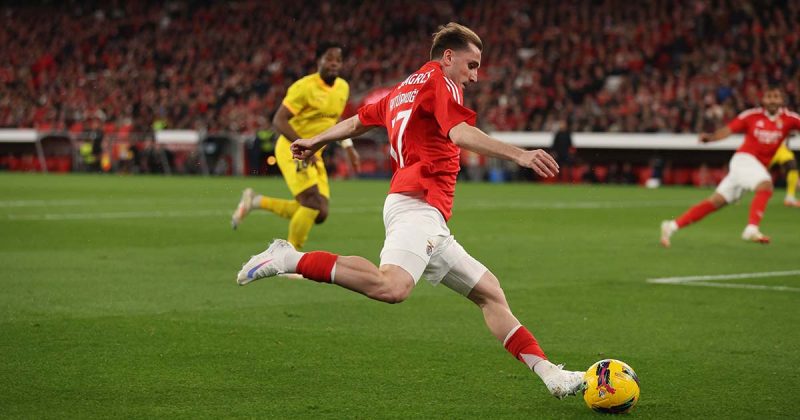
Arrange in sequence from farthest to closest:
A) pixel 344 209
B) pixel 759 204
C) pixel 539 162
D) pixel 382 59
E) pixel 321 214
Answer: pixel 382 59 < pixel 344 209 < pixel 759 204 < pixel 321 214 < pixel 539 162

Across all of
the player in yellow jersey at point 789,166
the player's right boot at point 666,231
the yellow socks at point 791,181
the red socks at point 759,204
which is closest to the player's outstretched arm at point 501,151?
the player's right boot at point 666,231

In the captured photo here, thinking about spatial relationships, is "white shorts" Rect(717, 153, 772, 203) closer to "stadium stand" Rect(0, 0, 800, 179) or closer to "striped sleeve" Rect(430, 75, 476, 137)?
"striped sleeve" Rect(430, 75, 476, 137)

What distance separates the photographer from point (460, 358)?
6941mm

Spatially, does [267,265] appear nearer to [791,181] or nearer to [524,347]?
[524,347]

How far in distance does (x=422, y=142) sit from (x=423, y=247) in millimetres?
582

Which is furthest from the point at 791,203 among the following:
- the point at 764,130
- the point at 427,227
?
the point at 427,227

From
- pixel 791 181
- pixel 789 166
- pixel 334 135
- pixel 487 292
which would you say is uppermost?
pixel 334 135

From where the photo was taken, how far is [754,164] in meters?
15.4

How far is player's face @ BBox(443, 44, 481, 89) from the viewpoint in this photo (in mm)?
5703

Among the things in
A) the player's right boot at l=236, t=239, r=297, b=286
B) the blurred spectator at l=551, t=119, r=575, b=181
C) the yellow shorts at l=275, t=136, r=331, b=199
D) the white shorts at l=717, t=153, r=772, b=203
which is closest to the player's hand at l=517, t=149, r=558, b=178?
the player's right boot at l=236, t=239, r=297, b=286

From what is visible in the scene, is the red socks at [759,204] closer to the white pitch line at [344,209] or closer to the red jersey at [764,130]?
the red jersey at [764,130]

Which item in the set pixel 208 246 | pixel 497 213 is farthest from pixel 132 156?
pixel 208 246

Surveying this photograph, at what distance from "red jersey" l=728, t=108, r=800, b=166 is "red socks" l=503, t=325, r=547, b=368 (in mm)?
10701

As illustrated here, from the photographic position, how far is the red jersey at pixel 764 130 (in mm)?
15617
